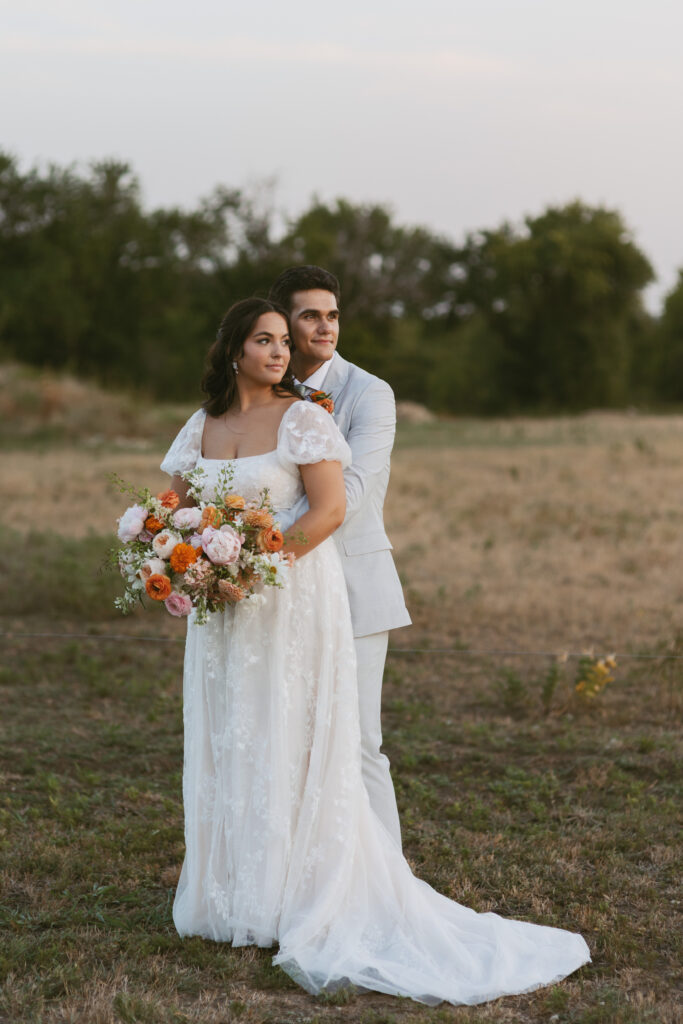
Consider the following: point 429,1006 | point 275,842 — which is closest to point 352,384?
point 275,842

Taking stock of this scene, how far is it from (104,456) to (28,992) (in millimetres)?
18257

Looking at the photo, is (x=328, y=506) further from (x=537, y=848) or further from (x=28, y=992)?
(x=537, y=848)

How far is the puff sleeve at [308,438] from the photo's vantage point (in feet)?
13.9

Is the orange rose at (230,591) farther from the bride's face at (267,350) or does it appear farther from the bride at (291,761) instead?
the bride's face at (267,350)

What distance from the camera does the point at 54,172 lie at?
39000 millimetres

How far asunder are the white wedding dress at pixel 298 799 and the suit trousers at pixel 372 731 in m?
0.26

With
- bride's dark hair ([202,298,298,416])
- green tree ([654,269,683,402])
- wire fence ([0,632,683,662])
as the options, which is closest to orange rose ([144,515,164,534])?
bride's dark hair ([202,298,298,416])

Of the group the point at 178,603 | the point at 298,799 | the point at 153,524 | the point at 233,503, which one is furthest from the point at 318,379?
the point at 298,799

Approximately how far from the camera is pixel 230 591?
4.04 meters

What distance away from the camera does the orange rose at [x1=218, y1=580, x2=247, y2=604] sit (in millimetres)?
4027

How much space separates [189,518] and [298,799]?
116 centimetres

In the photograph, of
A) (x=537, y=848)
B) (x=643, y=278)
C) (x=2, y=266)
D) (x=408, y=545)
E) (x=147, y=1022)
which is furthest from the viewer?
(x=643, y=278)

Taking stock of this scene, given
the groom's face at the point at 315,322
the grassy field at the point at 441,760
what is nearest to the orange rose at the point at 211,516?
A: the groom's face at the point at 315,322

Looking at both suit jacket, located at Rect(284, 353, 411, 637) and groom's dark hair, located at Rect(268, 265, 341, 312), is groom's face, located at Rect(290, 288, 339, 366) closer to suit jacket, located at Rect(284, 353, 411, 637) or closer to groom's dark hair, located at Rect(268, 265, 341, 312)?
groom's dark hair, located at Rect(268, 265, 341, 312)
